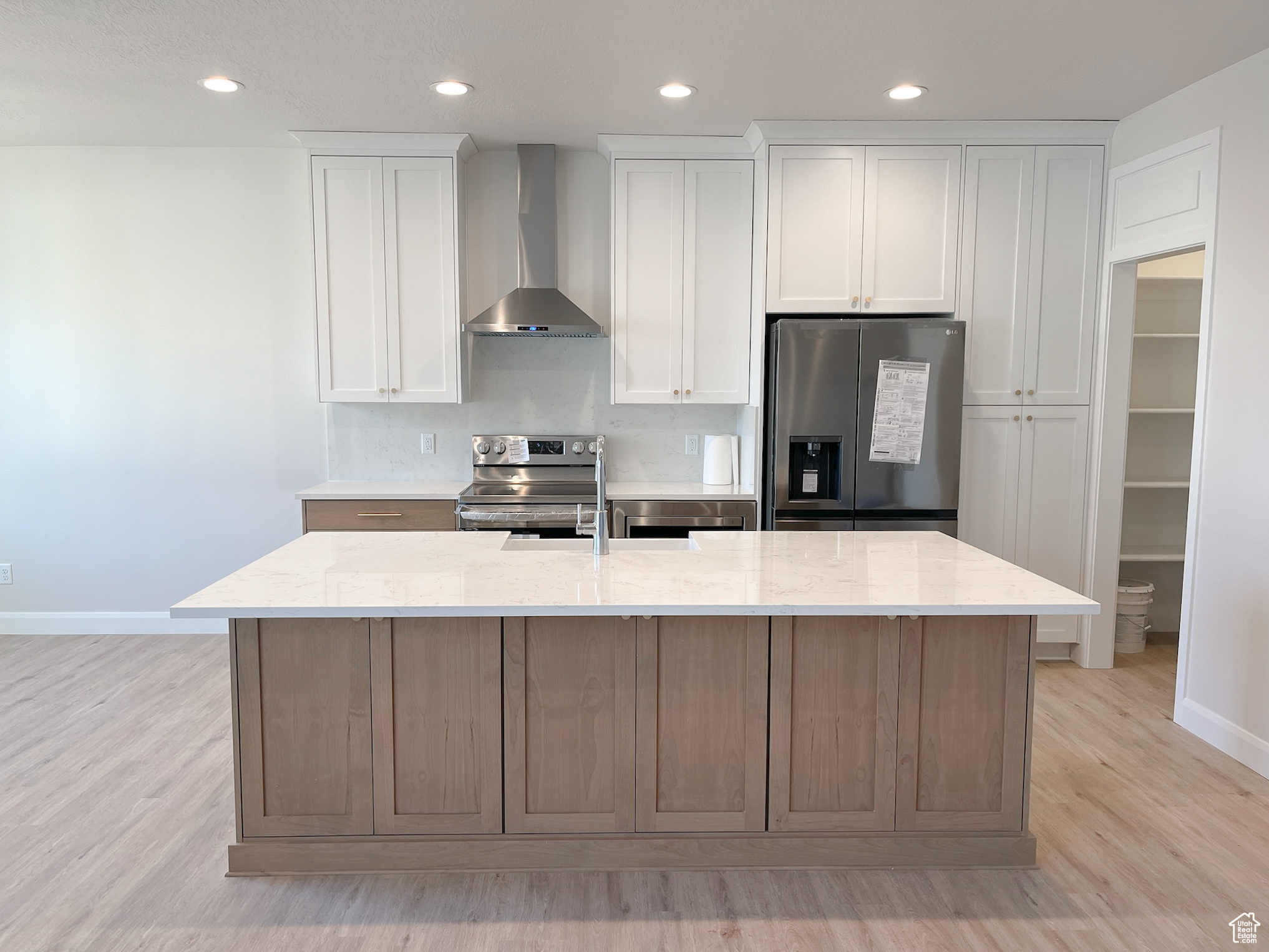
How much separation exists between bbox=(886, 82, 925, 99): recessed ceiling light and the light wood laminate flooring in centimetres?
266

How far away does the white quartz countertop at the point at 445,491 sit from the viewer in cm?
410

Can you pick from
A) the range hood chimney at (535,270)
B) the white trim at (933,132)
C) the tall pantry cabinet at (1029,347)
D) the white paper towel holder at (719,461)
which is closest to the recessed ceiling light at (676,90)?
the white trim at (933,132)

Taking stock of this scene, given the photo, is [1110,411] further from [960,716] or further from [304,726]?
[304,726]

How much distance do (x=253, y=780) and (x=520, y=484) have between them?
247 centimetres

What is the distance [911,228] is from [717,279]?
945 millimetres

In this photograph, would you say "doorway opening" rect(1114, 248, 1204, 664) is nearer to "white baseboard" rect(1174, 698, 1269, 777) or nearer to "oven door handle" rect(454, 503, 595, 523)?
"white baseboard" rect(1174, 698, 1269, 777)

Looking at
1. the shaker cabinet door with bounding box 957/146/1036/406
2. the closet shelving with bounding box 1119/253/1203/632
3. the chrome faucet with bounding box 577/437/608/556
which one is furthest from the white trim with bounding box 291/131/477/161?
the closet shelving with bounding box 1119/253/1203/632

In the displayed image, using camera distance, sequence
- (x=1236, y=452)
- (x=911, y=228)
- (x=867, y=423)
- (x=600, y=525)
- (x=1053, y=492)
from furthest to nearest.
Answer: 1. (x=1053, y=492)
2. (x=911, y=228)
3. (x=867, y=423)
4. (x=1236, y=452)
5. (x=600, y=525)

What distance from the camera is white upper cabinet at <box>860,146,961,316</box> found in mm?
3936

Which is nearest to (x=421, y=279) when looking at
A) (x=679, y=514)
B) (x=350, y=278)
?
(x=350, y=278)

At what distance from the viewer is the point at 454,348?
4.27m

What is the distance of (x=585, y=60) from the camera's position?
10.3 feet

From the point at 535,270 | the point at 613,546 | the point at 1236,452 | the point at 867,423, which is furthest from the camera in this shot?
the point at 535,270

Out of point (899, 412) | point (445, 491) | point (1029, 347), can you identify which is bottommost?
point (445, 491)
